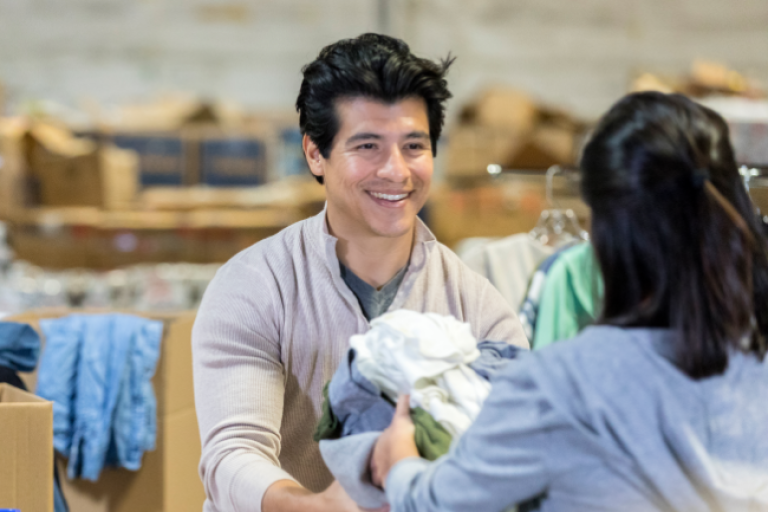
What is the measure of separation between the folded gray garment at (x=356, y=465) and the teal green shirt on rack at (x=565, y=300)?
3.51 feet

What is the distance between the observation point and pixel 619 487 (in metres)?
0.93

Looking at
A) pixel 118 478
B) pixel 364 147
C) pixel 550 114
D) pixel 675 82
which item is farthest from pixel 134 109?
pixel 364 147

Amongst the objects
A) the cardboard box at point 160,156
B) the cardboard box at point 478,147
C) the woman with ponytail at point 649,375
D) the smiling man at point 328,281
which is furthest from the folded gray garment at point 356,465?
the cardboard box at point 478,147

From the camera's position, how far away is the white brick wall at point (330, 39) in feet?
24.5

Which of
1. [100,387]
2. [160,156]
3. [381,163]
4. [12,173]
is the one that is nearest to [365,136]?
[381,163]

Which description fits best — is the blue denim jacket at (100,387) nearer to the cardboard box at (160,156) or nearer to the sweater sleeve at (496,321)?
the sweater sleeve at (496,321)

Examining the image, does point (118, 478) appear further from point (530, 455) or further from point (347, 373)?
point (530, 455)

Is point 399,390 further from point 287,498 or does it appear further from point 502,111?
point 502,111

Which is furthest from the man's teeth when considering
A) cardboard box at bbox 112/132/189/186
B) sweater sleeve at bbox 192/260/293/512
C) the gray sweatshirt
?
cardboard box at bbox 112/132/189/186

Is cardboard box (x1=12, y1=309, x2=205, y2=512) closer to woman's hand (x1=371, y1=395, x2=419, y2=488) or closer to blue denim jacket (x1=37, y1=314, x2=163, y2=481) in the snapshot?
blue denim jacket (x1=37, y1=314, x2=163, y2=481)

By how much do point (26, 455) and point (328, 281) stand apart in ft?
2.00

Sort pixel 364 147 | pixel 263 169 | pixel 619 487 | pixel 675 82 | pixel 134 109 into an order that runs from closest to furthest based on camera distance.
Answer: pixel 619 487, pixel 364 147, pixel 675 82, pixel 263 169, pixel 134 109

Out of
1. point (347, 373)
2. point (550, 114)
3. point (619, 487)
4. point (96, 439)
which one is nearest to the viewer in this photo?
point (619, 487)

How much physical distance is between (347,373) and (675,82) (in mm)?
4315
